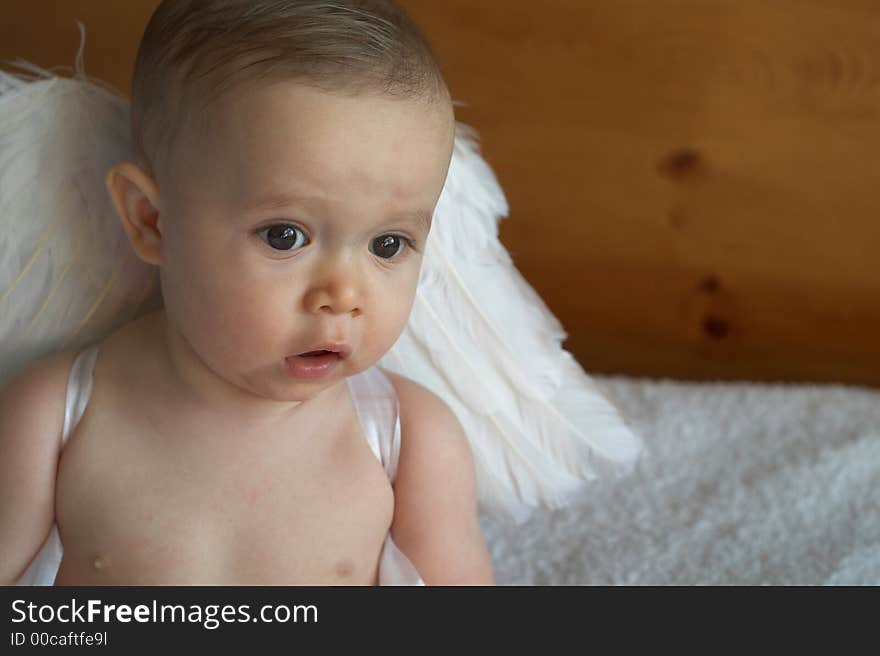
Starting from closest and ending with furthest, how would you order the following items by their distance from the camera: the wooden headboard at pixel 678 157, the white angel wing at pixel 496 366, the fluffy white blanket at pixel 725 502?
Answer: the white angel wing at pixel 496 366
the fluffy white blanket at pixel 725 502
the wooden headboard at pixel 678 157

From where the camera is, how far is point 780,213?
4.68ft

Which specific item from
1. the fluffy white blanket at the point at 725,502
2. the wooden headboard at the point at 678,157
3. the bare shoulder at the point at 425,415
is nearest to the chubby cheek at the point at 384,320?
the bare shoulder at the point at 425,415

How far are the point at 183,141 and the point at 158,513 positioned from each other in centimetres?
30

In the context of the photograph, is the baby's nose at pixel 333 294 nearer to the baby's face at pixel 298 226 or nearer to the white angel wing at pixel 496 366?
the baby's face at pixel 298 226

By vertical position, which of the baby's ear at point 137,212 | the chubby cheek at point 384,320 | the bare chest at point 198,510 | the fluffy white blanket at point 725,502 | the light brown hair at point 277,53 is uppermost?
the light brown hair at point 277,53

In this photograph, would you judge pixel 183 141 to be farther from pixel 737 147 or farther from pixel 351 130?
pixel 737 147

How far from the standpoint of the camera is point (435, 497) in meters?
0.97

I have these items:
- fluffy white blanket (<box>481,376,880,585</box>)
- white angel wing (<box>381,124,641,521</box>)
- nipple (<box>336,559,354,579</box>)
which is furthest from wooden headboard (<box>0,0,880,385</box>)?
nipple (<box>336,559,354,579</box>)

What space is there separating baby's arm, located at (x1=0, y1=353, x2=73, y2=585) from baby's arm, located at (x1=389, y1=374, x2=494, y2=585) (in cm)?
28

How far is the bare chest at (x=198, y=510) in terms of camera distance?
905mm

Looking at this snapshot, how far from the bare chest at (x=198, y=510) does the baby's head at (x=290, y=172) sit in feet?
0.34

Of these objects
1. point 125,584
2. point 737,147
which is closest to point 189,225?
point 125,584

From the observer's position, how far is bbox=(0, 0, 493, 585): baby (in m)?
0.78

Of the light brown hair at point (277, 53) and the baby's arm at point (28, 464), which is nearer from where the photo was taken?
the light brown hair at point (277, 53)
